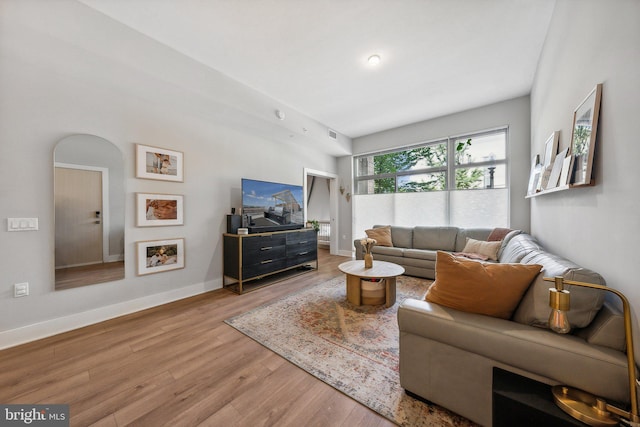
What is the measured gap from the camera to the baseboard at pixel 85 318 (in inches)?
81.0

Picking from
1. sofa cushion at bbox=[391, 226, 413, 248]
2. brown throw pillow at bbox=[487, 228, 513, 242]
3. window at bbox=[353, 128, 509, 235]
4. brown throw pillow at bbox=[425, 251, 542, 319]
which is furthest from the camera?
sofa cushion at bbox=[391, 226, 413, 248]

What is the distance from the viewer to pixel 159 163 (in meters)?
2.96

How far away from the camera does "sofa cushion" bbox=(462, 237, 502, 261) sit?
3.42m

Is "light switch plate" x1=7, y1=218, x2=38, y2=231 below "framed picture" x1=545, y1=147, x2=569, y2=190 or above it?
below

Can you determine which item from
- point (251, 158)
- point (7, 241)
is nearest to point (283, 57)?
point (251, 158)

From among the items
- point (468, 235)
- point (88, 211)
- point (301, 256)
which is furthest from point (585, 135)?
point (88, 211)

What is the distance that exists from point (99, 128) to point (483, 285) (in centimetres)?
381

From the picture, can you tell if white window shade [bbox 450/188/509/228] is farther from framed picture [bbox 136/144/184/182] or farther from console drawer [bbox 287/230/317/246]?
framed picture [bbox 136/144/184/182]

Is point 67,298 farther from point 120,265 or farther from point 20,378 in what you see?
point 20,378

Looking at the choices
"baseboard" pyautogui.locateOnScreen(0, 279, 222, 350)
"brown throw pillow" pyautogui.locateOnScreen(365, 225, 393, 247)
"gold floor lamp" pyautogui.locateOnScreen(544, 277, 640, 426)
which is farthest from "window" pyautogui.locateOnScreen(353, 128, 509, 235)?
"baseboard" pyautogui.locateOnScreen(0, 279, 222, 350)

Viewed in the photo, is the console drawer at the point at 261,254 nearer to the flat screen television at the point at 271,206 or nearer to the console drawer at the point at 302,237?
the console drawer at the point at 302,237

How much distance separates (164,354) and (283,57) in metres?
3.28

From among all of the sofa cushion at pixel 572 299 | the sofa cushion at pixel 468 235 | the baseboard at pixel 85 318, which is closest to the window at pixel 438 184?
the sofa cushion at pixel 468 235

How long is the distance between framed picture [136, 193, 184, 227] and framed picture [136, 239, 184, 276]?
25 cm
